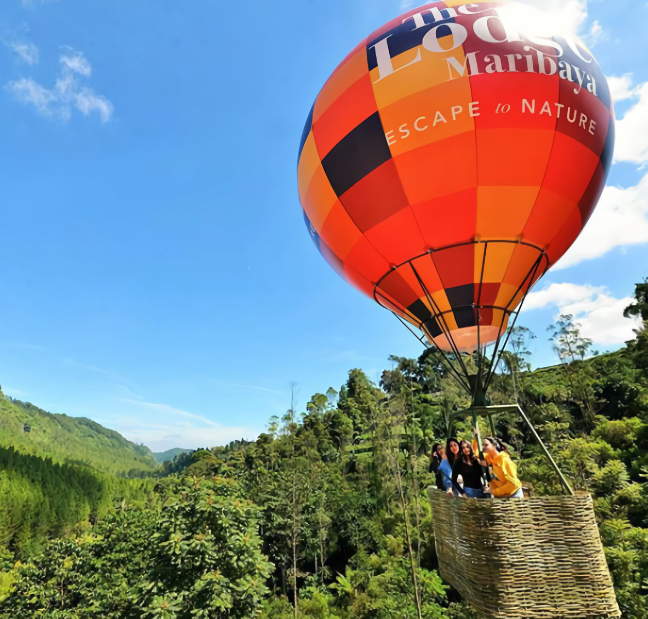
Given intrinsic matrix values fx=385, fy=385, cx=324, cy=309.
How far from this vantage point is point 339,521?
27.8 metres

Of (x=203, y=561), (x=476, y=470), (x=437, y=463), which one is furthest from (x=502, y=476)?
(x=203, y=561)

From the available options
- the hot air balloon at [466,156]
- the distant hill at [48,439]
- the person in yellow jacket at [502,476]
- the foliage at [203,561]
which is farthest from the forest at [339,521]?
the distant hill at [48,439]

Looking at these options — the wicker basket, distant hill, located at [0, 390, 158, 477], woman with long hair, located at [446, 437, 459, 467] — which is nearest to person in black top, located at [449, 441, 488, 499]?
woman with long hair, located at [446, 437, 459, 467]

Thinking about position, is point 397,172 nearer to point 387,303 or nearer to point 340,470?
point 387,303

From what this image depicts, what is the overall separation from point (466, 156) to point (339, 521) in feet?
95.2

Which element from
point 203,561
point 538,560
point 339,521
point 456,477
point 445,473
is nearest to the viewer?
point 538,560

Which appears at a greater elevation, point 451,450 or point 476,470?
point 451,450

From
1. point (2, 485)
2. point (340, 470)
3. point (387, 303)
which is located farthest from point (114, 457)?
point (387, 303)

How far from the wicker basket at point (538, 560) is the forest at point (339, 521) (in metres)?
2.02

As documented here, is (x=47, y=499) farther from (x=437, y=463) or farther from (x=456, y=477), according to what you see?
(x=456, y=477)

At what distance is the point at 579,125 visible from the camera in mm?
4516

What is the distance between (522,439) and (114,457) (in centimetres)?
19515

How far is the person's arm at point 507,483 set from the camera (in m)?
3.26

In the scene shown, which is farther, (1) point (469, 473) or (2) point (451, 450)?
(2) point (451, 450)
